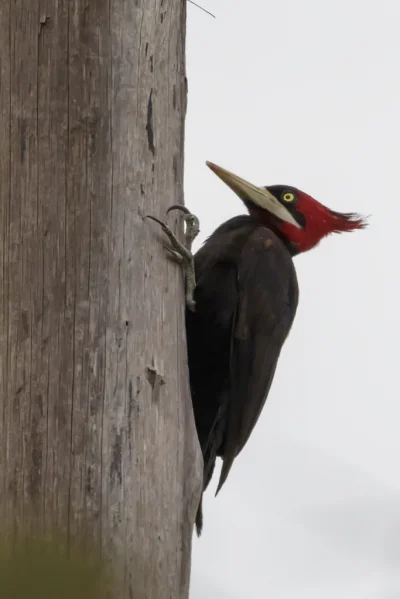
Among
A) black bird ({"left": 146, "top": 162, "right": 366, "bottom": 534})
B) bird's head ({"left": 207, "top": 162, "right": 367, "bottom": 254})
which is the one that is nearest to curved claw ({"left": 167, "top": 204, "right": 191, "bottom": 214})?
black bird ({"left": 146, "top": 162, "right": 366, "bottom": 534})

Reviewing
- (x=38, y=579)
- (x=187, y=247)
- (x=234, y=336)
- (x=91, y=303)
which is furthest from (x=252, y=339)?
(x=38, y=579)

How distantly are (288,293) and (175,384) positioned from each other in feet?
3.69

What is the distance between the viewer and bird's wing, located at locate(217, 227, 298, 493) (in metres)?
3.78

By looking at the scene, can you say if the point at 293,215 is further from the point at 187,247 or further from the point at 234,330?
the point at 187,247

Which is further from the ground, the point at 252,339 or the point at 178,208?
the point at 178,208

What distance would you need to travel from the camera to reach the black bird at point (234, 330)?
379cm

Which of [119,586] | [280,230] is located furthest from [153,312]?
[280,230]

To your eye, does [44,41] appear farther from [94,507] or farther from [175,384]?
[94,507]

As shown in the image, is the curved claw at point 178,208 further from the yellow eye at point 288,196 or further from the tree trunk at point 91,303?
the yellow eye at point 288,196

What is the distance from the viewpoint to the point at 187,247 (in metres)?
3.28

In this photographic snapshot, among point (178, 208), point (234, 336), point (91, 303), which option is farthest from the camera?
point (234, 336)

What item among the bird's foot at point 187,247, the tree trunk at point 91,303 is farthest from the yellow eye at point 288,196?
the tree trunk at point 91,303

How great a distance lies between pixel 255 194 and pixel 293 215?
23 cm

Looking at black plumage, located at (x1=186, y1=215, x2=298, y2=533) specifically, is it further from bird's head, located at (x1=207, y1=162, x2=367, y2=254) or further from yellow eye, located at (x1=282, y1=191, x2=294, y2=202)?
yellow eye, located at (x1=282, y1=191, x2=294, y2=202)
